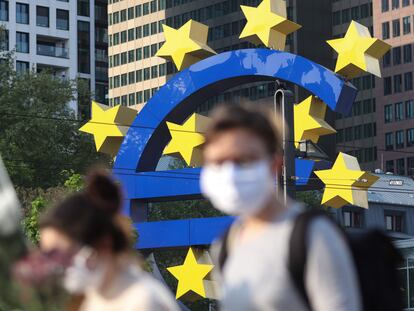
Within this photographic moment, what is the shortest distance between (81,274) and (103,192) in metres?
0.32

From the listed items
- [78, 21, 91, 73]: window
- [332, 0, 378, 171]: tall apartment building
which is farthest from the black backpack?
[78, 21, 91, 73]: window

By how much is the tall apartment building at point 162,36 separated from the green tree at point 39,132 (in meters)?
57.0

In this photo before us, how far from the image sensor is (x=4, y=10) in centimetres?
12100

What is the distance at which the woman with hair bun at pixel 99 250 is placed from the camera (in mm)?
4289

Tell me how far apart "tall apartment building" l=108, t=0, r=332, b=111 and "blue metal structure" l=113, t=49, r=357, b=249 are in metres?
82.5

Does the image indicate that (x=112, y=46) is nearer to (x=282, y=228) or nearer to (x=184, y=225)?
(x=184, y=225)

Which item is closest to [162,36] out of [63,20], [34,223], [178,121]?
[63,20]

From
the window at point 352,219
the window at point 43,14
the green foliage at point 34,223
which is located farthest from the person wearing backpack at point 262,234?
the window at point 43,14

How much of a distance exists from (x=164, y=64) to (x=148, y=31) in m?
4.33

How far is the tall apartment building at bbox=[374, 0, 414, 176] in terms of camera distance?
385 ft

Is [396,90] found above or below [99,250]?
above

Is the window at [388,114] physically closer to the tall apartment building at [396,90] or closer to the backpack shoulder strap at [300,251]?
the tall apartment building at [396,90]

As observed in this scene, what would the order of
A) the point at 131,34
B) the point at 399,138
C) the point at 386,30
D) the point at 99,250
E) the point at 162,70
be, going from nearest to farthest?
the point at 99,250 → the point at 386,30 → the point at 399,138 → the point at 162,70 → the point at 131,34

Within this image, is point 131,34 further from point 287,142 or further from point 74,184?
point 287,142
